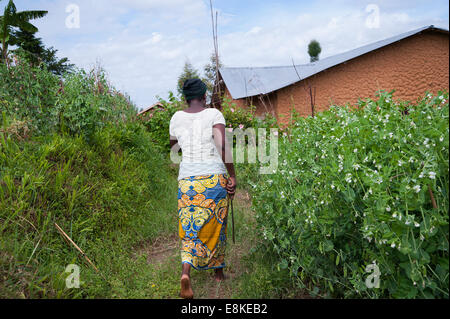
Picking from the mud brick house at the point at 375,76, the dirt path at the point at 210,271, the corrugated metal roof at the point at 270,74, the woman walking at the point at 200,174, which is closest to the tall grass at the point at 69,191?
the dirt path at the point at 210,271

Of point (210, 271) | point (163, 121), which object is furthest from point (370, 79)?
point (210, 271)

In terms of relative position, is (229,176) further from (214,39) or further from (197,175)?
(214,39)

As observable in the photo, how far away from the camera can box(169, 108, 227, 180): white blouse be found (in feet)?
8.69

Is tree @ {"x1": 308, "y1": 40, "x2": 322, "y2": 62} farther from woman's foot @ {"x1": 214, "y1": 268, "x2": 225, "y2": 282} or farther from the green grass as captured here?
woman's foot @ {"x1": 214, "y1": 268, "x2": 225, "y2": 282}

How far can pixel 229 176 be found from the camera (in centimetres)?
285

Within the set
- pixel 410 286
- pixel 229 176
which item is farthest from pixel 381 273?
pixel 229 176

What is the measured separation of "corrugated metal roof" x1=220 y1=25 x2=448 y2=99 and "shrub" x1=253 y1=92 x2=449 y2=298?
24.5 ft

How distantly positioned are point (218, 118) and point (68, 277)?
177 centimetres

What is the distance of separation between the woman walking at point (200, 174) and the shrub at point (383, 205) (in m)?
0.51

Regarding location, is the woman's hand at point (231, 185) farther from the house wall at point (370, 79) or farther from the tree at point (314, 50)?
→ the tree at point (314, 50)

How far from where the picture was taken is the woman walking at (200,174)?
2.65 meters

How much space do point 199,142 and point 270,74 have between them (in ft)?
41.4

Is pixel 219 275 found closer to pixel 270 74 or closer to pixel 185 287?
pixel 185 287
